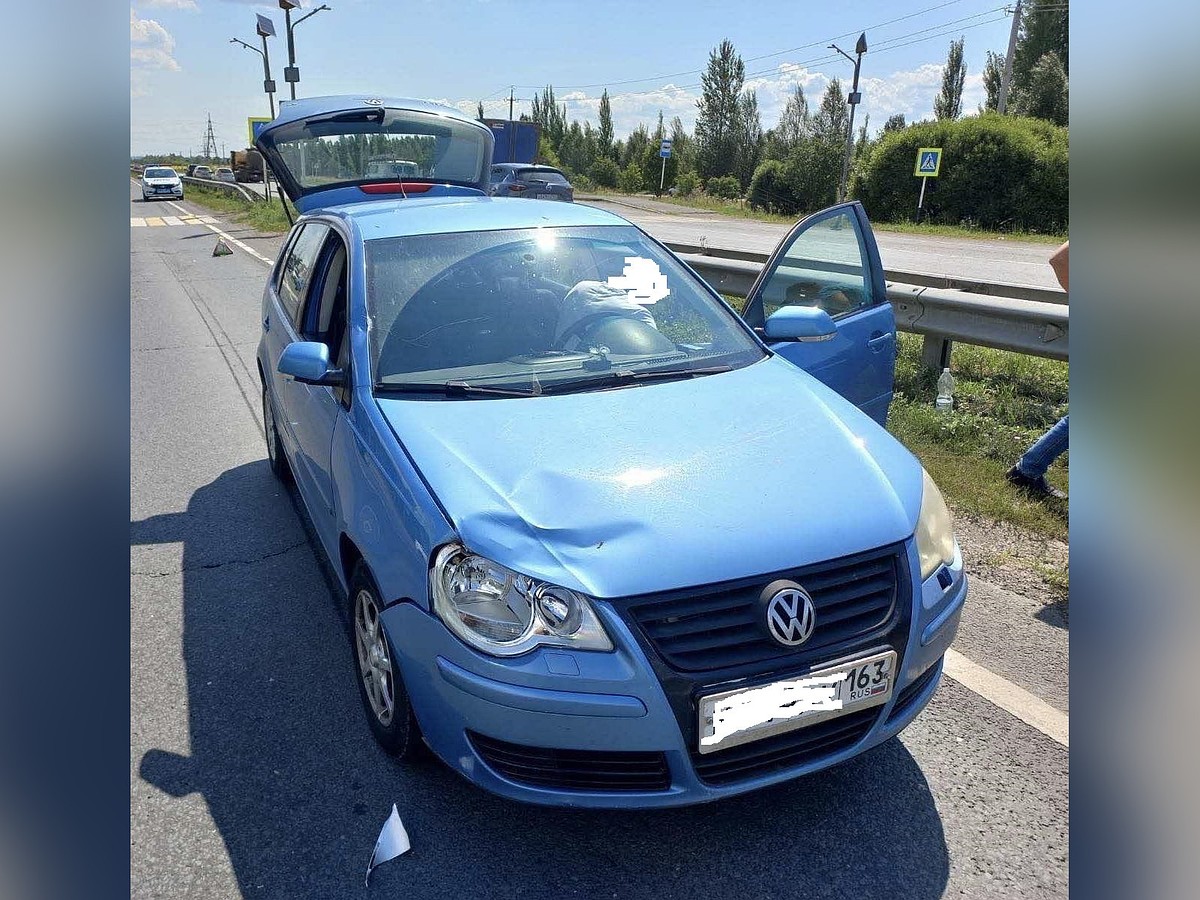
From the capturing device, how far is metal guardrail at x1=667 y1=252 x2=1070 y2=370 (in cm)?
589

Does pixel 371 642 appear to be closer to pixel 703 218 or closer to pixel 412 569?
pixel 412 569

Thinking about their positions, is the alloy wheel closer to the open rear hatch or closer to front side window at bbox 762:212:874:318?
front side window at bbox 762:212:874:318

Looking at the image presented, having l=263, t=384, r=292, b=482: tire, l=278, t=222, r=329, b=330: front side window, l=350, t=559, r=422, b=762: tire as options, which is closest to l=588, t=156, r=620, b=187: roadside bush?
l=263, t=384, r=292, b=482: tire

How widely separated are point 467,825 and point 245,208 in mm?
39076

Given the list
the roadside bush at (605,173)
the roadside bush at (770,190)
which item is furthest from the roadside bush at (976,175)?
the roadside bush at (605,173)

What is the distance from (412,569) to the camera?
8.39 feet

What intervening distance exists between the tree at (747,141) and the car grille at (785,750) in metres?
65.1

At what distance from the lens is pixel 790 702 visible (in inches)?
92.7

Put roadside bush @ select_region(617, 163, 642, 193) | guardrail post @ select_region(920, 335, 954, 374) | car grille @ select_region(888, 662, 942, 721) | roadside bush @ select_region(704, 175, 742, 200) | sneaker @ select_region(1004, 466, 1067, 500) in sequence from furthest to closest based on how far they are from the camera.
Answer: roadside bush @ select_region(617, 163, 642, 193)
roadside bush @ select_region(704, 175, 742, 200)
guardrail post @ select_region(920, 335, 954, 374)
sneaker @ select_region(1004, 466, 1067, 500)
car grille @ select_region(888, 662, 942, 721)

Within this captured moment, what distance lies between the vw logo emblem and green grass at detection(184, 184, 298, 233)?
1727 centimetres

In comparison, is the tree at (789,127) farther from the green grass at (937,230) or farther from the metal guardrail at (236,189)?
the metal guardrail at (236,189)

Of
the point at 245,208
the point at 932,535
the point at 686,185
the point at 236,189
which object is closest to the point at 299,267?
the point at 932,535
